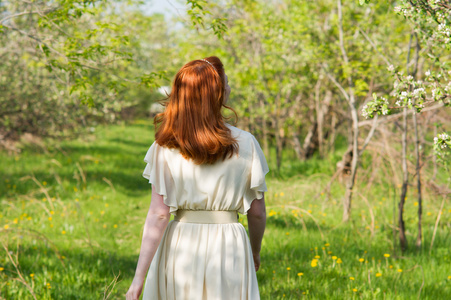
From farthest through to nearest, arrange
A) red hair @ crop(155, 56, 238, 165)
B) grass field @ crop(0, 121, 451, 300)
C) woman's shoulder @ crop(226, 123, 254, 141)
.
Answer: grass field @ crop(0, 121, 451, 300) → woman's shoulder @ crop(226, 123, 254, 141) → red hair @ crop(155, 56, 238, 165)

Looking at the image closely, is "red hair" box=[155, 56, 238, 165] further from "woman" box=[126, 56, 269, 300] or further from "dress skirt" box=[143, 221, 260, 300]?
"dress skirt" box=[143, 221, 260, 300]

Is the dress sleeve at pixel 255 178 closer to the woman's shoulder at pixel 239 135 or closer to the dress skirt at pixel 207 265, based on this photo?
the woman's shoulder at pixel 239 135

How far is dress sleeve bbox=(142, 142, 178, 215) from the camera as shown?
2221mm

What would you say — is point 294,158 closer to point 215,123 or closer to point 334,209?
point 334,209

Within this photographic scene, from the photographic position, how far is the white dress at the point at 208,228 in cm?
224

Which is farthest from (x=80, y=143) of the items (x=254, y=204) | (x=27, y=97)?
(x=254, y=204)

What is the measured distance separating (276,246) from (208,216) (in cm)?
Result: 317

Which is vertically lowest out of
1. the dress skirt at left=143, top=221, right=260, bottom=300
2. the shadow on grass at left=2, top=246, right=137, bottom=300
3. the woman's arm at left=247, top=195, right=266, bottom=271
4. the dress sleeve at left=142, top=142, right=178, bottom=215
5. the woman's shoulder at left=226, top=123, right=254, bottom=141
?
the shadow on grass at left=2, top=246, right=137, bottom=300

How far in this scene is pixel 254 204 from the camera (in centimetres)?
236

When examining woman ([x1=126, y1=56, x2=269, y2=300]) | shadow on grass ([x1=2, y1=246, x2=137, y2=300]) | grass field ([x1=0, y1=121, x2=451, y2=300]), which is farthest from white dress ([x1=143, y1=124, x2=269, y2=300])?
shadow on grass ([x1=2, y1=246, x2=137, y2=300])

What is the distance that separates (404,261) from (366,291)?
111 cm

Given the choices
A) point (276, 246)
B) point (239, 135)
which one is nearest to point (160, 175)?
point (239, 135)

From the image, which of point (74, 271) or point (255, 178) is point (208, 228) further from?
point (74, 271)

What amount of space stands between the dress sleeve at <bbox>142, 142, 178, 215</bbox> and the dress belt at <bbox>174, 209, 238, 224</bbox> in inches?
3.4
